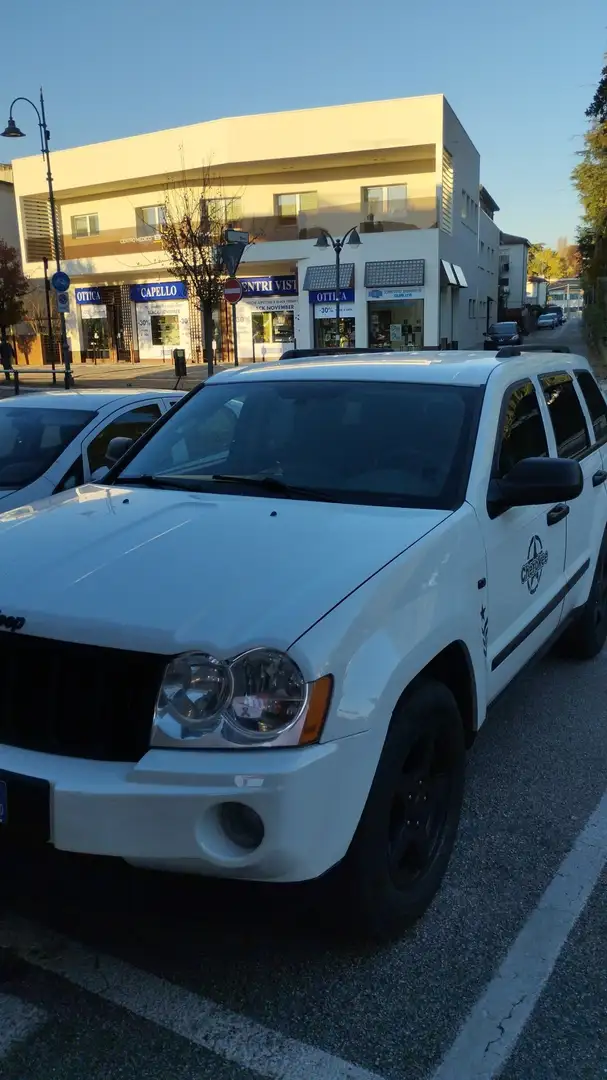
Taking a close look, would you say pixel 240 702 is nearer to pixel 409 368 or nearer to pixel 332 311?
pixel 409 368

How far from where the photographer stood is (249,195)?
3844cm

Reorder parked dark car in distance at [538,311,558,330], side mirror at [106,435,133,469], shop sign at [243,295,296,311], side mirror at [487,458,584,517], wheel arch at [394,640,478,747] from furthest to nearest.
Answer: parked dark car in distance at [538,311,558,330], shop sign at [243,295,296,311], side mirror at [106,435,133,469], side mirror at [487,458,584,517], wheel arch at [394,640,478,747]

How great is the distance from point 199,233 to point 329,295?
611 centimetres

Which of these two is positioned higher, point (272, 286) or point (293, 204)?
point (293, 204)

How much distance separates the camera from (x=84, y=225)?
44156 millimetres

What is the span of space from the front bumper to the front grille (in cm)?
9

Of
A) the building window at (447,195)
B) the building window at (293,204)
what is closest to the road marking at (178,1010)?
the building window at (447,195)

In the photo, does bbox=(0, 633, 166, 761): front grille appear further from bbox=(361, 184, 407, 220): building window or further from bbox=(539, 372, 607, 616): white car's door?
bbox=(361, 184, 407, 220): building window

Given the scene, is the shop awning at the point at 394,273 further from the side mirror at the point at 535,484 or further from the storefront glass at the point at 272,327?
the side mirror at the point at 535,484

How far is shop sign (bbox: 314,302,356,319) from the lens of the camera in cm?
3662

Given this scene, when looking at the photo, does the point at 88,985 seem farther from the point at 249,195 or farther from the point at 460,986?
the point at 249,195

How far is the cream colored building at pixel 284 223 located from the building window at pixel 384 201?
6 centimetres

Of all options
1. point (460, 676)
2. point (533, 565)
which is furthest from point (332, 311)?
point (460, 676)

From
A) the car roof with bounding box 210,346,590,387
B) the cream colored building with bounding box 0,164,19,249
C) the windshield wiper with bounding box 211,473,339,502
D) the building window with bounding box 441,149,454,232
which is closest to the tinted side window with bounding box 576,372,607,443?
the car roof with bounding box 210,346,590,387
